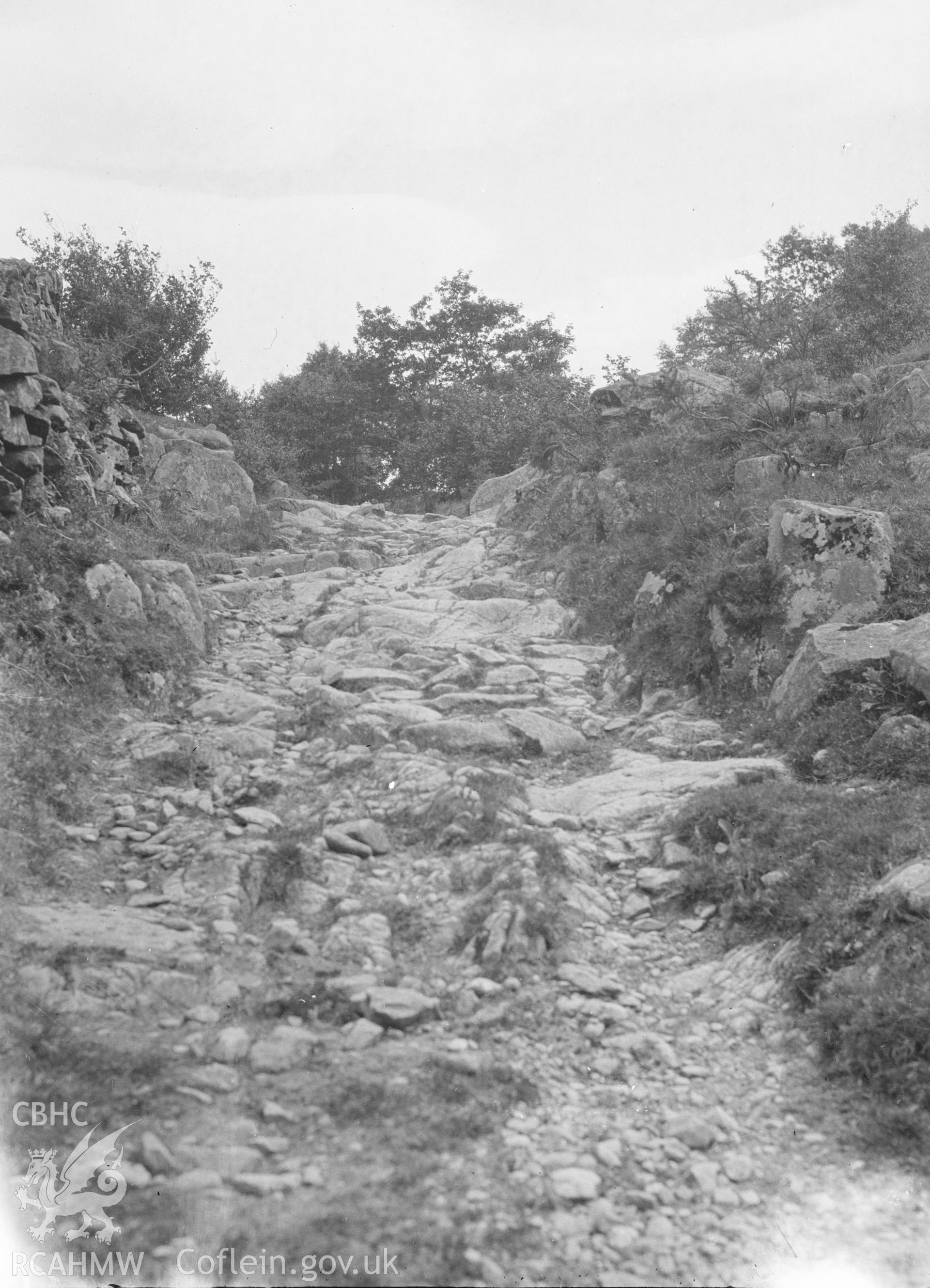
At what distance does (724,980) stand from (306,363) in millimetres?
38207

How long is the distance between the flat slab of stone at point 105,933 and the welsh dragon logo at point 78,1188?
1618mm

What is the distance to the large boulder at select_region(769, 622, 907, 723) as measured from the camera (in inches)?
357

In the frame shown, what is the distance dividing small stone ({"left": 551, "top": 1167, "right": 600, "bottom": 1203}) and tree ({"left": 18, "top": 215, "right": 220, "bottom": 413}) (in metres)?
21.3

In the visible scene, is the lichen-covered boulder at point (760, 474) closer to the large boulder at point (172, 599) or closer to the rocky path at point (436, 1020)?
the rocky path at point (436, 1020)

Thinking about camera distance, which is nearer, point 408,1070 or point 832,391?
point 408,1070

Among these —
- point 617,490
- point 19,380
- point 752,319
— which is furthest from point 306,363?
point 19,380

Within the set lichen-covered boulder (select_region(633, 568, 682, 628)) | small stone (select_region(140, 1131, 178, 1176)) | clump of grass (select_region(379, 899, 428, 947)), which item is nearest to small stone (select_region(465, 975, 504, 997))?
clump of grass (select_region(379, 899, 428, 947))

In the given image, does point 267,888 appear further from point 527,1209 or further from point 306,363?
point 306,363

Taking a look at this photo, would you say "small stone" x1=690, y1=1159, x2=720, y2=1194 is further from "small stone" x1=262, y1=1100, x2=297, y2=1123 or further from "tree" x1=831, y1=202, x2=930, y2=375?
"tree" x1=831, y1=202, x2=930, y2=375

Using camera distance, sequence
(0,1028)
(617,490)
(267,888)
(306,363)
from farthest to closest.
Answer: (306,363)
(617,490)
(267,888)
(0,1028)

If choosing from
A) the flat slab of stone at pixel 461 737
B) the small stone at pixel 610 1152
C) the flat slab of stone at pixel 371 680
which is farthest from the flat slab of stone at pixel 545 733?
the small stone at pixel 610 1152

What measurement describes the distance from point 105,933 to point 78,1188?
2100 mm

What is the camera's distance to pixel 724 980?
6.26 meters

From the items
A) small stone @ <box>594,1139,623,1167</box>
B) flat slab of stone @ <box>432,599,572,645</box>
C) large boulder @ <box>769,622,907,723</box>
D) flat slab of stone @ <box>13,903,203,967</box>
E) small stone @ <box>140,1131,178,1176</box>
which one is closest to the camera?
small stone @ <box>140,1131,178,1176</box>
